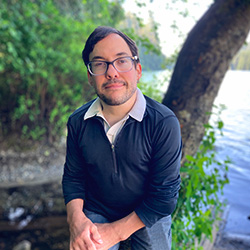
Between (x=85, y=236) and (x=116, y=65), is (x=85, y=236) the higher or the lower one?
the lower one

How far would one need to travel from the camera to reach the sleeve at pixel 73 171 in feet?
5.19

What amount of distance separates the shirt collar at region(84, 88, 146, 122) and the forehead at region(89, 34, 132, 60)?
303 mm

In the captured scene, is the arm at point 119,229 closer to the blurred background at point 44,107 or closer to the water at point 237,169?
the water at point 237,169

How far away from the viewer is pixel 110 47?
4.56ft

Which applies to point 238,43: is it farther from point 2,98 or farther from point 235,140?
point 235,140

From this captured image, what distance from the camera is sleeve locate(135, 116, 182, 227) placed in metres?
1.35

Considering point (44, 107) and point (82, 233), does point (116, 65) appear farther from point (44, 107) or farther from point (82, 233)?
point (44, 107)

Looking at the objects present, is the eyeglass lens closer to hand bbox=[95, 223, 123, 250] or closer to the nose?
the nose

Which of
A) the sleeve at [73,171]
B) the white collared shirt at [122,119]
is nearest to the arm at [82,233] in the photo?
the sleeve at [73,171]

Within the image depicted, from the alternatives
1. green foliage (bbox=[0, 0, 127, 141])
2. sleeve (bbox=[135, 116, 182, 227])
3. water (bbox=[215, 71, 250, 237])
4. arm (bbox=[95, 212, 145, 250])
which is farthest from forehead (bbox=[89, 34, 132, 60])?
green foliage (bbox=[0, 0, 127, 141])

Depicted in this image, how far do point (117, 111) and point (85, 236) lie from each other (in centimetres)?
78

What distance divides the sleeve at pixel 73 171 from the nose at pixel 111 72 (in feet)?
1.47

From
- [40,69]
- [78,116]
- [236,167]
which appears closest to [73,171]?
[78,116]

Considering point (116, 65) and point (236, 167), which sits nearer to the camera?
point (116, 65)
